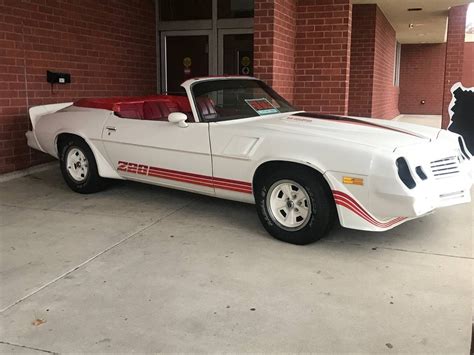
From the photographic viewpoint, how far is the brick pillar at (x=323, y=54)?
838 centimetres

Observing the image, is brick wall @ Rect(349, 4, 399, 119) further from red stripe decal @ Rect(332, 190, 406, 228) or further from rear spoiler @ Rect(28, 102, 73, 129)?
red stripe decal @ Rect(332, 190, 406, 228)

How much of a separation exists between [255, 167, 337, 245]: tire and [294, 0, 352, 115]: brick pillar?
A: 14.1ft

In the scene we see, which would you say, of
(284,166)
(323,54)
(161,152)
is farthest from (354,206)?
(323,54)

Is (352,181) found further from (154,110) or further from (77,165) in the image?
(77,165)

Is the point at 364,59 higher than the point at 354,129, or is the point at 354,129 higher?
the point at 364,59

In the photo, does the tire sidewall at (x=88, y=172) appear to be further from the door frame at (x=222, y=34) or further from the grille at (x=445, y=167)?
the door frame at (x=222, y=34)

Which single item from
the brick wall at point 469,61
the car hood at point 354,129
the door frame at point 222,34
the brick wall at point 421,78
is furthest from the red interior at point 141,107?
the brick wall at point 469,61

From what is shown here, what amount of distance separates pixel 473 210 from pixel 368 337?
348 centimetres

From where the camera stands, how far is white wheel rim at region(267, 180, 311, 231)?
448 cm

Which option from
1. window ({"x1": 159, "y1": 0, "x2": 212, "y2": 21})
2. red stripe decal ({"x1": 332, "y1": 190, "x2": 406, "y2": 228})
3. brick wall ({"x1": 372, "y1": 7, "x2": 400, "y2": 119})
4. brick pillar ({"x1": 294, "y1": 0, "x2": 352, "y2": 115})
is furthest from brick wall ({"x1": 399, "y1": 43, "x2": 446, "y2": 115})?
red stripe decal ({"x1": 332, "y1": 190, "x2": 406, "y2": 228})

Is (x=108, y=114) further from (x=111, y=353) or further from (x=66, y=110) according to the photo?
(x=111, y=353)

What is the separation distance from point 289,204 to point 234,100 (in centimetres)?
155

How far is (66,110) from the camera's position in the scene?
6723 millimetres

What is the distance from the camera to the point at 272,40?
7.56 meters
